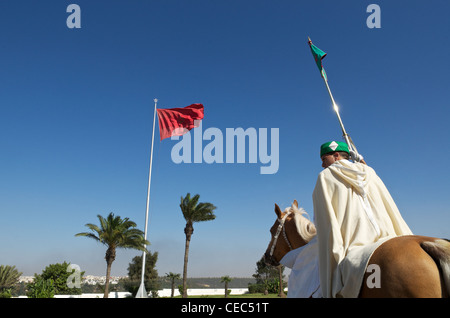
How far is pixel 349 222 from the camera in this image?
9.53 ft

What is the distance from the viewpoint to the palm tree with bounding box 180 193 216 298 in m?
37.8

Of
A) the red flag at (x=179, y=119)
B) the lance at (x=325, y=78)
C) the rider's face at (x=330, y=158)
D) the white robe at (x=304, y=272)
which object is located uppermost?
the red flag at (x=179, y=119)

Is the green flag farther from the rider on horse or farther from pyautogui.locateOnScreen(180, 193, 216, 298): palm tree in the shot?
pyautogui.locateOnScreen(180, 193, 216, 298): palm tree

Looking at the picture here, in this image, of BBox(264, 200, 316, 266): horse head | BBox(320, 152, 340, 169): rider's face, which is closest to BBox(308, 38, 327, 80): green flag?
BBox(320, 152, 340, 169): rider's face

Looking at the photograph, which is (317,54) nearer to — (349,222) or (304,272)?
(349,222)

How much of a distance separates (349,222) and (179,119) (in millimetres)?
22128

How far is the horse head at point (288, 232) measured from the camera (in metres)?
4.34

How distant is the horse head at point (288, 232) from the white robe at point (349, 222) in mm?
1272

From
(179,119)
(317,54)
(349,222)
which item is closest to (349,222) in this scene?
(349,222)

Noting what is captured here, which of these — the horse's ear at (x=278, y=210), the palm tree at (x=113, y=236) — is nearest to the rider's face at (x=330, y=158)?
the horse's ear at (x=278, y=210)

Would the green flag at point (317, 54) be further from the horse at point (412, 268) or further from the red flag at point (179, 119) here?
the red flag at point (179, 119)

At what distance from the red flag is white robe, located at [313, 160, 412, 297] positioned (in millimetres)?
21040
